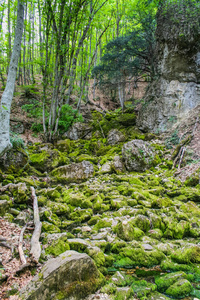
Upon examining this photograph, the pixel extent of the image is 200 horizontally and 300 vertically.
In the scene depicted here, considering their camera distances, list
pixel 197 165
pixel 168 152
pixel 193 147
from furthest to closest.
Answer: pixel 168 152
pixel 193 147
pixel 197 165

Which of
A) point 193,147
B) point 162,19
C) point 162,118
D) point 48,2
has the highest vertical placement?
point 162,19

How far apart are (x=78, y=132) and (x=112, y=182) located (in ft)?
20.6

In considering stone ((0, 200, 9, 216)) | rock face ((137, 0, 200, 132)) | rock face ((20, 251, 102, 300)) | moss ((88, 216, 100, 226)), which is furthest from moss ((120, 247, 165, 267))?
rock face ((137, 0, 200, 132))

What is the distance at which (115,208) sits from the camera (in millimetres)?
4812

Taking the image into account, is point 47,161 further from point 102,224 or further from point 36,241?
point 36,241

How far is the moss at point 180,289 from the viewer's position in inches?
89.4

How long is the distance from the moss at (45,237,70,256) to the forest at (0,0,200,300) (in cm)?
2

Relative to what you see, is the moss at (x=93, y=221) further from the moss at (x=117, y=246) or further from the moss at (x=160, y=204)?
the moss at (x=160, y=204)

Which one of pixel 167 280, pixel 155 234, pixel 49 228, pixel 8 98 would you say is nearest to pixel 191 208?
pixel 155 234

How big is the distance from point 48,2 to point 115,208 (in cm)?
912

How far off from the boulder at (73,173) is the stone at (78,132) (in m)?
4.78

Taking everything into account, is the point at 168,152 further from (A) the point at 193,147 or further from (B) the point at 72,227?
(B) the point at 72,227

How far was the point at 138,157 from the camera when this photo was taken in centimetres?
791

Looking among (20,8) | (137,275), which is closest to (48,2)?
(20,8)
